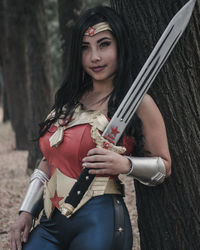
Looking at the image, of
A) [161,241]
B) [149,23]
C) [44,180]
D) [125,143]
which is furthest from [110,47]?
[161,241]

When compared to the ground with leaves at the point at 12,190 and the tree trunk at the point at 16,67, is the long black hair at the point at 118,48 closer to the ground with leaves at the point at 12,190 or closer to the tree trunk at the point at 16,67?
the ground with leaves at the point at 12,190

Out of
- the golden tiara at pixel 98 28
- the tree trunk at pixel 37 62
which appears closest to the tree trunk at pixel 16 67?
the tree trunk at pixel 37 62

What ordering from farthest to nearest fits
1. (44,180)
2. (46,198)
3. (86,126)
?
(44,180), (46,198), (86,126)

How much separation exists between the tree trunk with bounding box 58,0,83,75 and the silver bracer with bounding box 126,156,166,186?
598 cm

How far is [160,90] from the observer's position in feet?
8.37

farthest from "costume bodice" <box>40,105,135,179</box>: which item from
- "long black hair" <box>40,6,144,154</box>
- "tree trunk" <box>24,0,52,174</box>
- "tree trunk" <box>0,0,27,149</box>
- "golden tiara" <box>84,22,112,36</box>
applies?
"tree trunk" <box>0,0,27,149</box>

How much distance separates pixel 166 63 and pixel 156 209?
0.98 metres

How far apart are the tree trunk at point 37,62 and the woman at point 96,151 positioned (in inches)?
231

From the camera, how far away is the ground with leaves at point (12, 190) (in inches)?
187

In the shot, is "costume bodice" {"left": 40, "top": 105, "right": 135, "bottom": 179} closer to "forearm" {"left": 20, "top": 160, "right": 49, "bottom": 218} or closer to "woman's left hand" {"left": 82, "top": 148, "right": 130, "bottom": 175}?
"woman's left hand" {"left": 82, "top": 148, "right": 130, "bottom": 175}

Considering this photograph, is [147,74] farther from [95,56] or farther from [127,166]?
[127,166]

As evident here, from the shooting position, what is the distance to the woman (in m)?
2.18

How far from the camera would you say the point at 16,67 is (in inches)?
444

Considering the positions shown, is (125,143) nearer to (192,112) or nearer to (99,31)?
(192,112)
